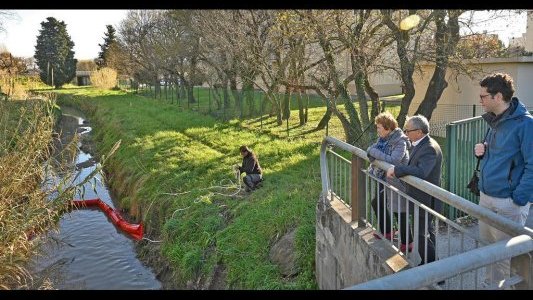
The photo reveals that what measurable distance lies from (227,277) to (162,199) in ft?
14.2

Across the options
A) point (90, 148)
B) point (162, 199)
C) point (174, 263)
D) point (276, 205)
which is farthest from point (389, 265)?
point (90, 148)

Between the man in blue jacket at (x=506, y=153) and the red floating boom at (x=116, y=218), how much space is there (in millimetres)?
8749

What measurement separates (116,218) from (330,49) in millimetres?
6872

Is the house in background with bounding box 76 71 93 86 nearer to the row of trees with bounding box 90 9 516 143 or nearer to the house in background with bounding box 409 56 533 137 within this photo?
the row of trees with bounding box 90 9 516 143

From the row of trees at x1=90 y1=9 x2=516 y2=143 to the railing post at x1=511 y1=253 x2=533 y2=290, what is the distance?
246 cm

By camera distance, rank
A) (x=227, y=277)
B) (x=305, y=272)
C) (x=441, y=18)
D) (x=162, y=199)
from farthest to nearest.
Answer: (x=162, y=199) < (x=441, y=18) < (x=227, y=277) < (x=305, y=272)

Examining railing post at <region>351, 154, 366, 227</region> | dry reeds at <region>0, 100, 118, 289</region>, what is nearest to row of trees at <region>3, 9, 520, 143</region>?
railing post at <region>351, 154, 366, 227</region>

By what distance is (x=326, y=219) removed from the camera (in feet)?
18.0

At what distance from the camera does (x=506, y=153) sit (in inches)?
118

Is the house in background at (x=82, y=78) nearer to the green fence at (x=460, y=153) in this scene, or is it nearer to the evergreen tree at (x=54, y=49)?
the evergreen tree at (x=54, y=49)

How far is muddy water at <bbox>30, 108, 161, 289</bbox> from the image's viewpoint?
341 inches

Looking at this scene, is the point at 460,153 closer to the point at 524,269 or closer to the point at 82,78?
the point at 524,269

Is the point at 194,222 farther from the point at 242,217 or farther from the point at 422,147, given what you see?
the point at 422,147
